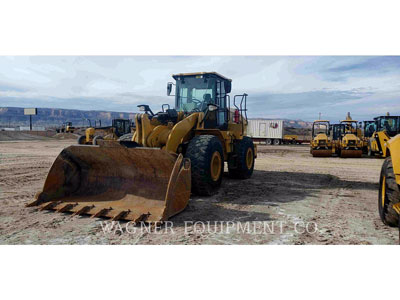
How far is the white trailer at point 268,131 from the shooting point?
31.7 metres

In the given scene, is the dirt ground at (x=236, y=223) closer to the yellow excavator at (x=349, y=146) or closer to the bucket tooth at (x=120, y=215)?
the bucket tooth at (x=120, y=215)

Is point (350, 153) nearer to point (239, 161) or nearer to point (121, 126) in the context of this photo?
point (239, 161)

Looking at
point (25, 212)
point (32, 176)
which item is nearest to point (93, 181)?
point (25, 212)

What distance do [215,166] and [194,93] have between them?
7.58ft

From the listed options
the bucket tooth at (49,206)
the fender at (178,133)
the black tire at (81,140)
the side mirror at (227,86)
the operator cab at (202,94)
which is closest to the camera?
the bucket tooth at (49,206)

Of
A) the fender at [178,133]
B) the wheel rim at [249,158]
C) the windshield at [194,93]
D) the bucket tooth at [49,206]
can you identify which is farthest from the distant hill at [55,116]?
the bucket tooth at [49,206]

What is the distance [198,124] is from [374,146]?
11.7m

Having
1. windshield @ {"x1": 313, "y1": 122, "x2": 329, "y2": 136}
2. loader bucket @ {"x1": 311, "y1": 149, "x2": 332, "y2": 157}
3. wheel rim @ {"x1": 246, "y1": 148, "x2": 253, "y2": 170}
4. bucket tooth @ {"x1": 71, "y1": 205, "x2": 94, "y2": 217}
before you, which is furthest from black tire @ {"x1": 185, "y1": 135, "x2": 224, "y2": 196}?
windshield @ {"x1": 313, "y1": 122, "x2": 329, "y2": 136}

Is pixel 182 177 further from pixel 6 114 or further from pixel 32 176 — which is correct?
pixel 6 114

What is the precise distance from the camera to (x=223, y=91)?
7.98m

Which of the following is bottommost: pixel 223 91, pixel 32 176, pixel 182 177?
pixel 32 176

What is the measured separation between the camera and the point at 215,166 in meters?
6.29

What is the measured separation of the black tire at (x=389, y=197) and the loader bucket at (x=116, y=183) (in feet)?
9.17

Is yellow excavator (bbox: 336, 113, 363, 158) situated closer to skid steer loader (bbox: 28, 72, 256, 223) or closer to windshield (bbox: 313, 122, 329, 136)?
windshield (bbox: 313, 122, 329, 136)
